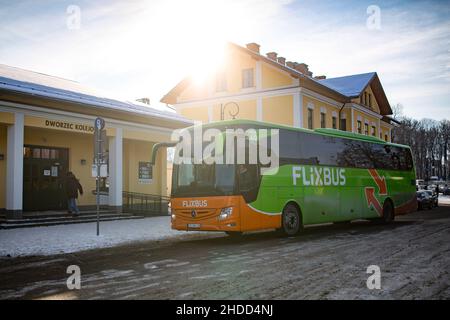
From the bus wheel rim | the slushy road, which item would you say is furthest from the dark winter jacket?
the bus wheel rim

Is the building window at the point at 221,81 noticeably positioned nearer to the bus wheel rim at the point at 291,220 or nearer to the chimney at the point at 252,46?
the chimney at the point at 252,46

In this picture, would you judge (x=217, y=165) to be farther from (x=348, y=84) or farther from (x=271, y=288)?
(x=348, y=84)

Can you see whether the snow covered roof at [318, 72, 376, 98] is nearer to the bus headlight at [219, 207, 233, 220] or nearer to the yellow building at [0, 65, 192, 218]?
the yellow building at [0, 65, 192, 218]

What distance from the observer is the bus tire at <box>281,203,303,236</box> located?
13253 millimetres

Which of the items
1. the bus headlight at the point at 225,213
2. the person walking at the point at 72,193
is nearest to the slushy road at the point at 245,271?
the bus headlight at the point at 225,213

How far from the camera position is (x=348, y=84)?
40938 mm

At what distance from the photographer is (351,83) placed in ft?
134

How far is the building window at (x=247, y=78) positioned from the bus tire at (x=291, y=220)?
68.5 ft

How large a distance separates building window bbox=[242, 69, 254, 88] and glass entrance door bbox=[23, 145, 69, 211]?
53.1ft

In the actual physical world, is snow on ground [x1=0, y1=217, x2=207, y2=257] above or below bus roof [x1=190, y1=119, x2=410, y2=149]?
below

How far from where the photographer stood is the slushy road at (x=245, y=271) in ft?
19.7

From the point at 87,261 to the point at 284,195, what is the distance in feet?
19.6

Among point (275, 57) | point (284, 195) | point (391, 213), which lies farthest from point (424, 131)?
point (284, 195)

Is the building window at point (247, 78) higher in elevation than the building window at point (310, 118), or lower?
higher
